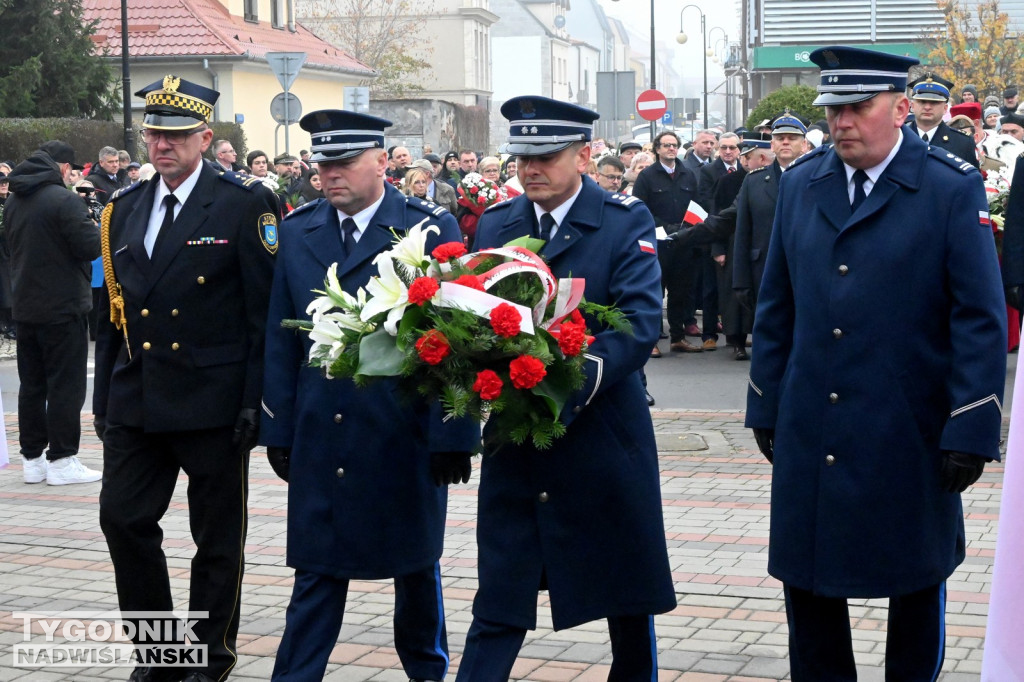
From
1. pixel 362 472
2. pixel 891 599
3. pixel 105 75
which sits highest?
pixel 105 75

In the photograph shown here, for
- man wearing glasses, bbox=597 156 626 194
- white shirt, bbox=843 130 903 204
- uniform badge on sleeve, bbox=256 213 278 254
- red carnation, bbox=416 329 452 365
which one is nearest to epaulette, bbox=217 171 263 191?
uniform badge on sleeve, bbox=256 213 278 254

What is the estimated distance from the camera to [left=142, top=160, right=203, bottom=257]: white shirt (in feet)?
17.9

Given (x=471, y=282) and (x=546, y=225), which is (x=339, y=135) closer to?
(x=546, y=225)

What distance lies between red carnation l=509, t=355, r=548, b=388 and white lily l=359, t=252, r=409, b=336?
1.28 feet

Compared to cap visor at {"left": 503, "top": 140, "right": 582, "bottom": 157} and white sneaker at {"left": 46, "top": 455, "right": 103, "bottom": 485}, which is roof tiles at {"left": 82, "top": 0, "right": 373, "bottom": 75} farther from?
cap visor at {"left": 503, "top": 140, "right": 582, "bottom": 157}

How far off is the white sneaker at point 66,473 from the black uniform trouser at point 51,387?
5cm

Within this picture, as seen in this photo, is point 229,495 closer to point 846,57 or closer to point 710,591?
point 710,591

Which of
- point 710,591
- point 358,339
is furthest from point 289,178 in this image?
point 358,339

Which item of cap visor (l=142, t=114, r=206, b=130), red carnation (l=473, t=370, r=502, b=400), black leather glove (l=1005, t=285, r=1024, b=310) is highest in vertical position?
cap visor (l=142, t=114, r=206, b=130)

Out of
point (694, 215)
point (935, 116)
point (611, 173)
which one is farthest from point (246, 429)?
point (694, 215)

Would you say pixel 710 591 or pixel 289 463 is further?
pixel 710 591

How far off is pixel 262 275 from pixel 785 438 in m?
2.01

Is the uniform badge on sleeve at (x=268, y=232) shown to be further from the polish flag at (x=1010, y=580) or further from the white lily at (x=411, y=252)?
the polish flag at (x=1010, y=580)

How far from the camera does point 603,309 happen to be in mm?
4305
